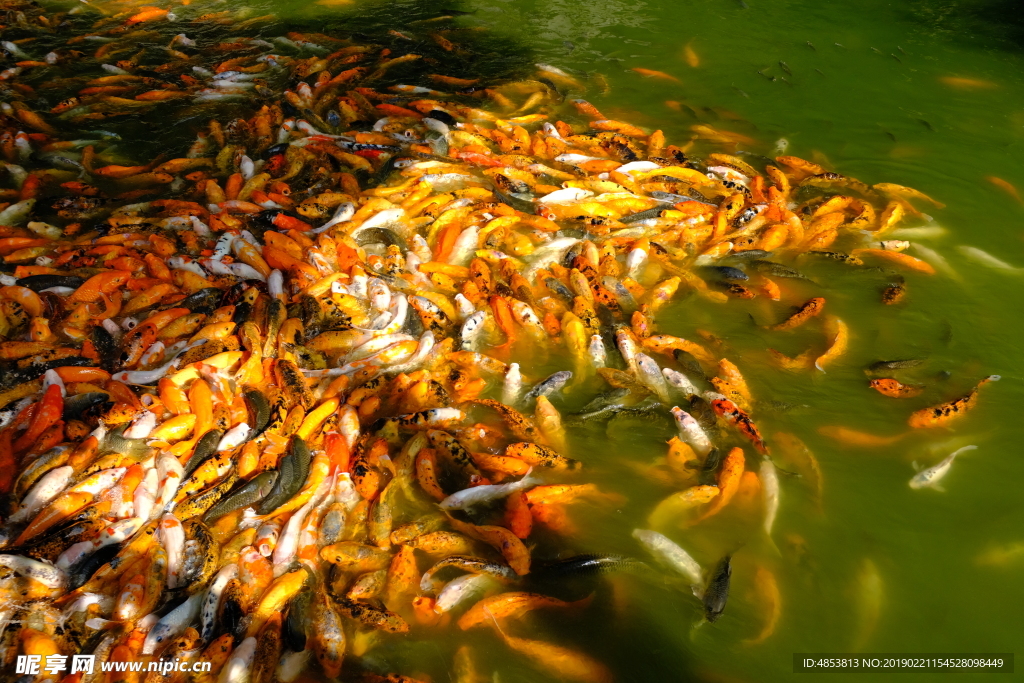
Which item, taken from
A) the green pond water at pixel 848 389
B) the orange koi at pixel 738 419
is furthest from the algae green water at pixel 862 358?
the orange koi at pixel 738 419

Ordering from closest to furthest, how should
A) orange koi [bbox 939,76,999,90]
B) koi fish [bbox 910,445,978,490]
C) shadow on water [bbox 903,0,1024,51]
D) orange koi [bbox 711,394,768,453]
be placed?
koi fish [bbox 910,445,978,490] < orange koi [bbox 711,394,768,453] < orange koi [bbox 939,76,999,90] < shadow on water [bbox 903,0,1024,51]

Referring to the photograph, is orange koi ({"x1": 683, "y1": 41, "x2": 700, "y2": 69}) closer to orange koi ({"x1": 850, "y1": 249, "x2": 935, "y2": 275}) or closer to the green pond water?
the green pond water

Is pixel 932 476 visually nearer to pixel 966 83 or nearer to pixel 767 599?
pixel 767 599

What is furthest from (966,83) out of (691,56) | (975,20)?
A: (691,56)

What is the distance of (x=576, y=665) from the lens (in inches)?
118

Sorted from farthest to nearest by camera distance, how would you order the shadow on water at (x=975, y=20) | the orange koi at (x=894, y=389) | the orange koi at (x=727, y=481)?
the shadow on water at (x=975, y=20) < the orange koi at (x=894, y=389) < the orange koi at (x=727, y=481)

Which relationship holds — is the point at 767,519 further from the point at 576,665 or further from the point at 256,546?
the point at 256,546

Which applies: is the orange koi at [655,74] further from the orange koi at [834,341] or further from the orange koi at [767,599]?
the orange koi at [767,599]

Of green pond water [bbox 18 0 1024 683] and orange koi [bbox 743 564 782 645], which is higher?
green pond water [bbox 18 0 1024 683]

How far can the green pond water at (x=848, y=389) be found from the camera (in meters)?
3.13

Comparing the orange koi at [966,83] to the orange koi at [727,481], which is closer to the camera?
the orange koi at [727,481]

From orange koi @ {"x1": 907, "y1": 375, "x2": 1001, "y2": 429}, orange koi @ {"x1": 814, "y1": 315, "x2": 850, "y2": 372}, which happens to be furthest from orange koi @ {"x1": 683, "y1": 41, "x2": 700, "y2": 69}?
orange koi @ {"x1": 907, "y1": 375, "x2": 1001, "y2": 429}

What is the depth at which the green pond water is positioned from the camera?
3.13m

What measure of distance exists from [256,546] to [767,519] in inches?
101
